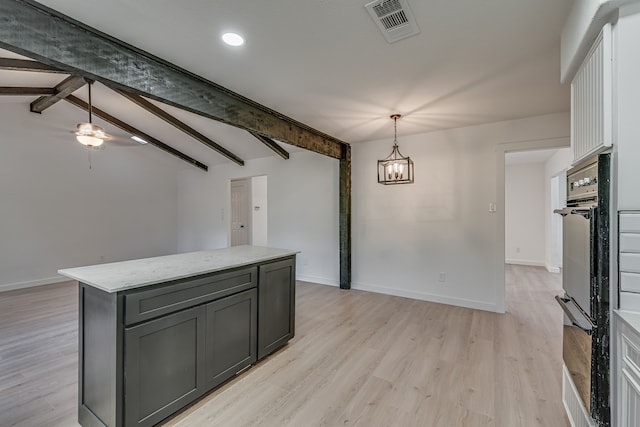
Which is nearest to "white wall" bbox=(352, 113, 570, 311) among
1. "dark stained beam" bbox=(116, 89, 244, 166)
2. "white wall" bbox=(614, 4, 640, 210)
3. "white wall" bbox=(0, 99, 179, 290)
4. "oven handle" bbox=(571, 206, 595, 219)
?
"oven handle" bbox=(571, 206, 595, 219)

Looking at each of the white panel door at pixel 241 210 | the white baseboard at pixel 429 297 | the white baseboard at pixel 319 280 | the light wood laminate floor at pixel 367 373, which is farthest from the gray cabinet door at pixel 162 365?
the white panel door at pixel 241 210

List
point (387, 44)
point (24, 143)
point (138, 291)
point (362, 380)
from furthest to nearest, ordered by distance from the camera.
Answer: point (24, 143)
point (362, 380)
point (387, 44)
point (138, 291)

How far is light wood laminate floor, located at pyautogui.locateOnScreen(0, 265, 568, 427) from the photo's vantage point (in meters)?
1.82

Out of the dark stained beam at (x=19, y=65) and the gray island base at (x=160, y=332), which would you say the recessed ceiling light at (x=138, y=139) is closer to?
the dark stained beam at (x=19, y=65)

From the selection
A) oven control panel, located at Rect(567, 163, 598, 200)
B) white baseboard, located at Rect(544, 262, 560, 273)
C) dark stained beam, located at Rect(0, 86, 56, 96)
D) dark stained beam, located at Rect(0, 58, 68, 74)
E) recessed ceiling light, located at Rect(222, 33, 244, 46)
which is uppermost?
dark stained beam, located at Rect(0, 86, 56, 96)

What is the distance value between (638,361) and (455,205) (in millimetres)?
3098

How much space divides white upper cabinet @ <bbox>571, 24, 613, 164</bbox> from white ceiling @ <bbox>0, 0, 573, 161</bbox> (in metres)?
0.46

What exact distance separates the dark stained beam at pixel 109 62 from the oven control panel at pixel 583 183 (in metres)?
2.73

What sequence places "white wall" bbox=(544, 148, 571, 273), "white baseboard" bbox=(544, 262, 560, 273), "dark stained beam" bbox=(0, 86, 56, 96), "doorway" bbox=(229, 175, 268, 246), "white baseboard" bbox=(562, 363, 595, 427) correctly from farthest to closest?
"doorway" bbox=(229, 175, 268, 246) < "white baseboard" bbox=(544, 262, 560, 273) < "white wall" bbox=(544, 148, 571, 273) < "dark stained beam" bbox=(0, 86, 56, 96) < "white baseboard" bbox=(562, 363, 595, 427)

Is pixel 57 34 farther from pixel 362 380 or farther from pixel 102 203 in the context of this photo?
pixel 102 203

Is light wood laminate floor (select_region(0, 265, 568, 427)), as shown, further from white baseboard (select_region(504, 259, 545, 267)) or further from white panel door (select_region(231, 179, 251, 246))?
white panel door (select_region(231, 179, 251, 246))

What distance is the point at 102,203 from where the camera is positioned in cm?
608

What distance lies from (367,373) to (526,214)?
6486 mm

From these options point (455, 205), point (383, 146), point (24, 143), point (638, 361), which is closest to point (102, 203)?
point (24, 143)
